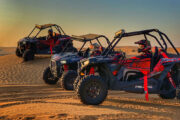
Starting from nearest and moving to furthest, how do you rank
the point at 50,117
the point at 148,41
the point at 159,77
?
1. the point at 50,117
2. the point at 159,77
3. the point at 148,41

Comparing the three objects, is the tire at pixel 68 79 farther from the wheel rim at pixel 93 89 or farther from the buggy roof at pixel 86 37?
the wheel rim at pixel 93 89

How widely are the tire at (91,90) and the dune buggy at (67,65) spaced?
310 centimetres

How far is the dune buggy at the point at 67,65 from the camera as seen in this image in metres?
9.01

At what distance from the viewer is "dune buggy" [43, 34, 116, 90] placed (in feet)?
29.6

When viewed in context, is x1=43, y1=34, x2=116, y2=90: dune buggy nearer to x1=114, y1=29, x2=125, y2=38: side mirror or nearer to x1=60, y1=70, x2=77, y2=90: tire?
x1=60, y1=70, x2=77, y2=90: tire

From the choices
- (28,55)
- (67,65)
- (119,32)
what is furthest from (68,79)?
(28,55)

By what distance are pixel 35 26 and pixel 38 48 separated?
1438mm

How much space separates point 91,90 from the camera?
594 cm


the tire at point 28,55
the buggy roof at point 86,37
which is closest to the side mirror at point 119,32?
the buggy roof at point 86,37

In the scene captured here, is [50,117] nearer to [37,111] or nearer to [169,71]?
[37,111]

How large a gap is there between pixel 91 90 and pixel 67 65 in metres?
3.80

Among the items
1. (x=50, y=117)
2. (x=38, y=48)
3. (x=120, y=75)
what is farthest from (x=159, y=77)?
(x=38, y=48)

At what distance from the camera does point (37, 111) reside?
5.19 meters

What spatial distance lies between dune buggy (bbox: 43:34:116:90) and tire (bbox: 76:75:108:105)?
3102 millimetres
